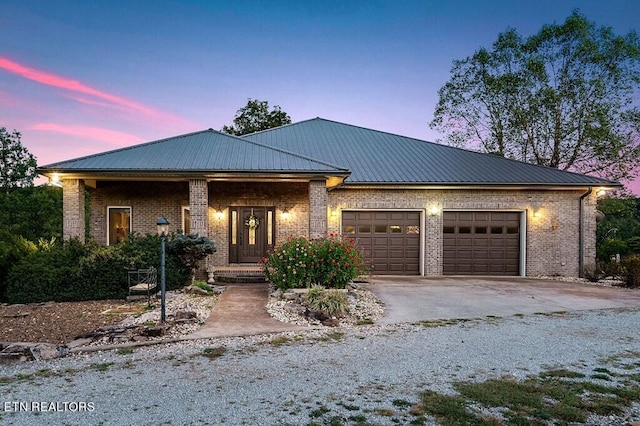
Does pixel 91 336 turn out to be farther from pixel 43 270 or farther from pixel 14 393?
pixel 43 270

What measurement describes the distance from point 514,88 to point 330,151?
14.4 meters

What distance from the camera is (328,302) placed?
759 centimetres

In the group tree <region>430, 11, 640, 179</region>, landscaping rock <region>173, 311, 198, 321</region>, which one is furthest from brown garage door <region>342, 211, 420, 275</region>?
tree <region>430, 11, 640, 179</region>

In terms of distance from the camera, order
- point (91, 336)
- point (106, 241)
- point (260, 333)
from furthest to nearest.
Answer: point (106, 241), point (260, 333), point (91, 336)

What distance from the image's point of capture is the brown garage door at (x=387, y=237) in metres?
A: 13.7

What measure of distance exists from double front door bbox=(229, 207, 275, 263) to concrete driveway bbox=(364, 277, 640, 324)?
4.04 m

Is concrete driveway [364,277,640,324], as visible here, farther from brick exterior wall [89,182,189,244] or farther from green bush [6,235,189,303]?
brick exterior wall [89,182,189,244]

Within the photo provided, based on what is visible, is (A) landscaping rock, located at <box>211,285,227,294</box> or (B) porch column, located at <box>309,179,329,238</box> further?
(B) porch column, located at <box>309,179,329,238</box>

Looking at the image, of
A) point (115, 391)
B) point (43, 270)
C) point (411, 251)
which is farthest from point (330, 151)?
point (115, 391)

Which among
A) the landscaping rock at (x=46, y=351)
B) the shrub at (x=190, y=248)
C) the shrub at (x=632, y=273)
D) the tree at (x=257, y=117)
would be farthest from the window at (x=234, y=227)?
the tree at (x=257, y=117)

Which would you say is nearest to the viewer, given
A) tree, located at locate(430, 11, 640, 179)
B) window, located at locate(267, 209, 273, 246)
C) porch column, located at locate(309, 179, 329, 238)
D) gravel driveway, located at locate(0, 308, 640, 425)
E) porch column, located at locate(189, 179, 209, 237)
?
gravel driveway, located at locate(0, 308, 640, 425)

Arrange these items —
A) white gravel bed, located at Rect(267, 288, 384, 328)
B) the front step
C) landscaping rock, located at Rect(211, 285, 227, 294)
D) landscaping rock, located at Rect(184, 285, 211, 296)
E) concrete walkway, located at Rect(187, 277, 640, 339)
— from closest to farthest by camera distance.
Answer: concrete walkway, located at Rect(187, 277, 640, 339) → white gravel bed, located at Rect(267, 288, 384, 328) → landscaping rock, located at Rect(184, 285, 211, 296) → landscaping rock, located at Rect(211, 285, 227, 294) → the front step

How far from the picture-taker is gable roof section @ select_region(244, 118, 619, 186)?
13.5m

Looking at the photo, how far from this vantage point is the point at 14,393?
3975 millimetres
